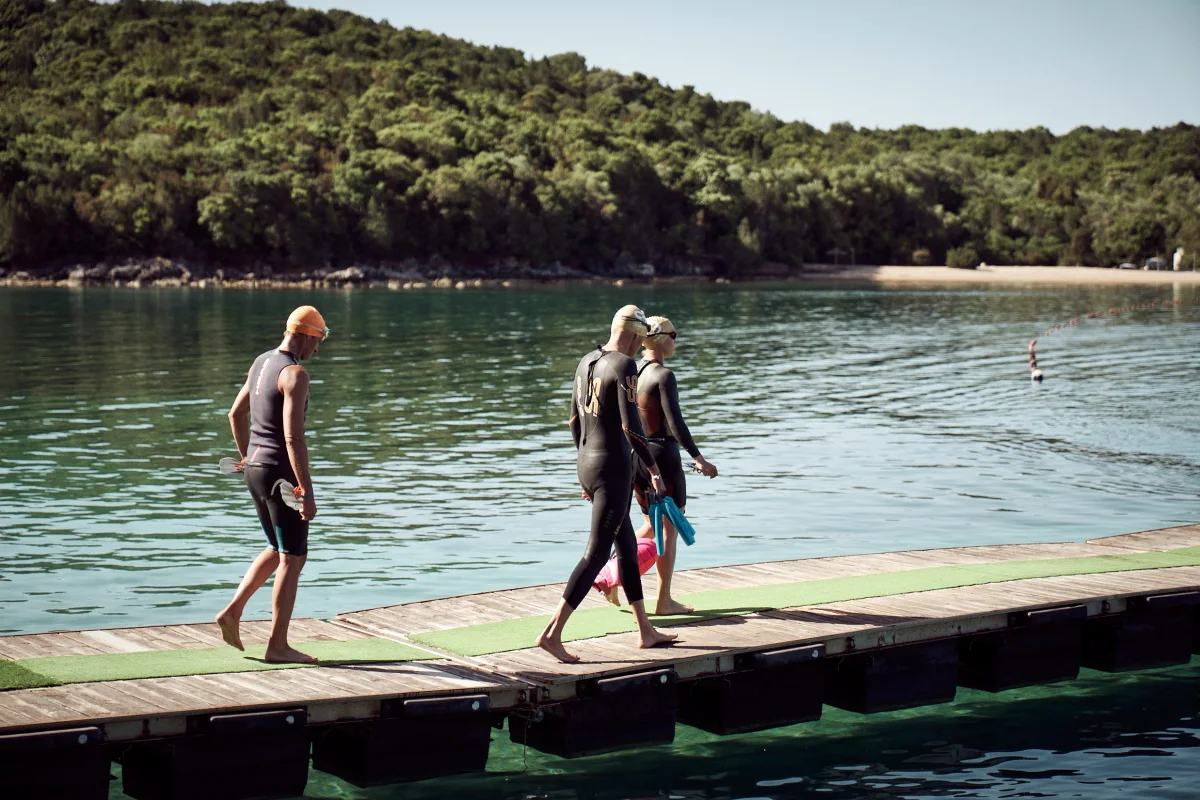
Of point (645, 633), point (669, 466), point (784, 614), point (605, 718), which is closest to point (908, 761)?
point (784, 614)

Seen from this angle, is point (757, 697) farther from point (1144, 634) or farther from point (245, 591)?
point (1144, 634)

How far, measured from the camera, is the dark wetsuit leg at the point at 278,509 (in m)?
9.00

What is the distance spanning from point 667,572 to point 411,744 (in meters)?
2.72

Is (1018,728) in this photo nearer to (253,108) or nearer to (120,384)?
(120,384)

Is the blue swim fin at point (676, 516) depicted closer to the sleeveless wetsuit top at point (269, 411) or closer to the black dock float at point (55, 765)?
the sleeveless wetsuit top at point (269, 411)

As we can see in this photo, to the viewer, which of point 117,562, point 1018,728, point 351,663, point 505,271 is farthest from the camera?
point 505,271

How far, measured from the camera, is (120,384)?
3875 centimetres

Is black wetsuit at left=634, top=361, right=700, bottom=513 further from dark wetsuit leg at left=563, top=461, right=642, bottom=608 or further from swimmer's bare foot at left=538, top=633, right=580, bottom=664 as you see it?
swimmer's bare foot at left=538, top=633, right=580, bottom=664

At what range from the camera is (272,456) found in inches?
355

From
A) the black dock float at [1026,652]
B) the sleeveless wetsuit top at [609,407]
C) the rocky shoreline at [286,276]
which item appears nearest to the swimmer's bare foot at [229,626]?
the sleeveless wetsuit top at [609,407]

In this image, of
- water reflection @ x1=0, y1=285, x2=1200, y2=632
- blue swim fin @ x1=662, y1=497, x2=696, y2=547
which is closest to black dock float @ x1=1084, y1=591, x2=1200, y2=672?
blue swim fin @ x1=662, y1=497, x2=696, y2=547

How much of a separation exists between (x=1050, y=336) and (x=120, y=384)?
43.0 m

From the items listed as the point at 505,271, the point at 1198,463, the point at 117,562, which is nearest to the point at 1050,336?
the point at 1198,463

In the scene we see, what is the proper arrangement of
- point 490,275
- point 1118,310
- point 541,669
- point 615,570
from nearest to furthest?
point 541,669
point 615,570
point 1118,310
point 490,275
